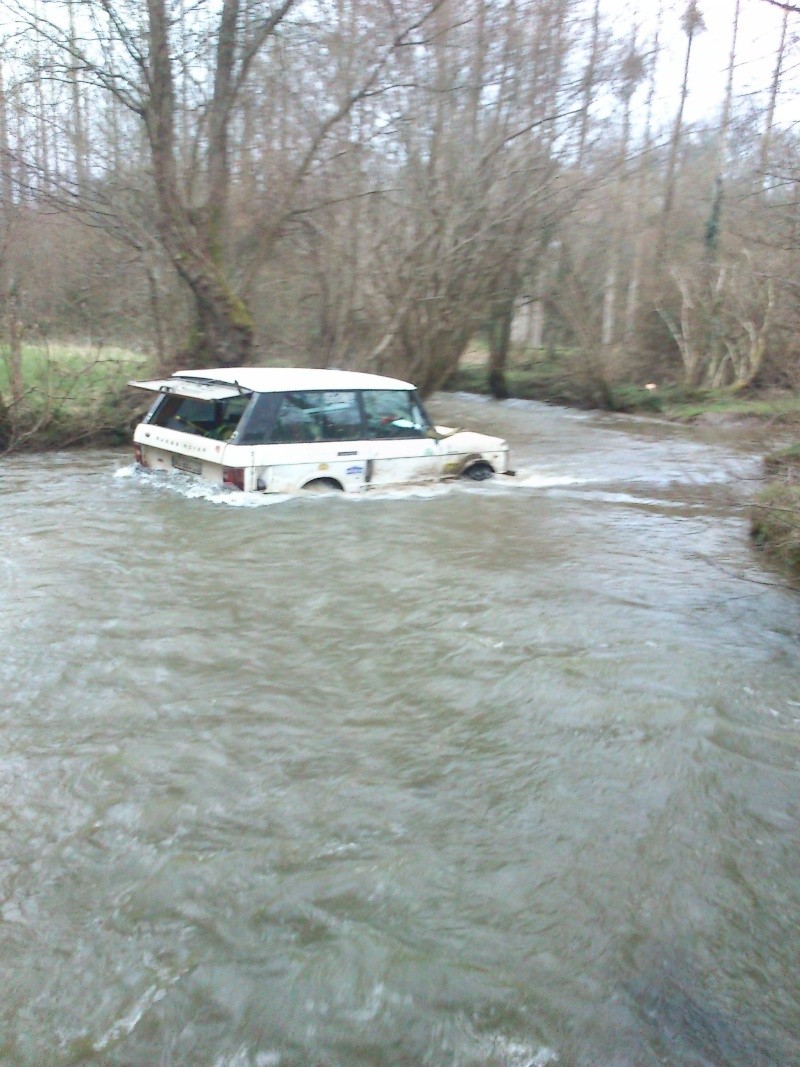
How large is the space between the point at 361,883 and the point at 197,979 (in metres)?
0.80

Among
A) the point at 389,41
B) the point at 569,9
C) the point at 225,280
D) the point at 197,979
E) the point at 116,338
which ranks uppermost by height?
the point at 569,9

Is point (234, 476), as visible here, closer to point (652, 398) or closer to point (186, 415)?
point (186, 415)

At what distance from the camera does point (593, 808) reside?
4.61m

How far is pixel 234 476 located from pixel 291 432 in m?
0.77

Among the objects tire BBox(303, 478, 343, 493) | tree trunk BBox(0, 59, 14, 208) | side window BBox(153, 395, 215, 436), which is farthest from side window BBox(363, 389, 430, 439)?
tree trunk BBox(0, 59, 14, 208)

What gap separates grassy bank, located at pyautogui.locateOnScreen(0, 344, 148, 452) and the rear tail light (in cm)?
560

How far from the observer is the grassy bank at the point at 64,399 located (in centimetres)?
1412

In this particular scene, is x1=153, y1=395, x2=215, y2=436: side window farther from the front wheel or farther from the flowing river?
the front wheel

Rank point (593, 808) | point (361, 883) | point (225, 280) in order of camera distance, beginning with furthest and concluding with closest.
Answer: point (225, 280)
point (593, 808)
point (361, 883)

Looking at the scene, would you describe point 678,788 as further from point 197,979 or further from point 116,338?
point 116,338

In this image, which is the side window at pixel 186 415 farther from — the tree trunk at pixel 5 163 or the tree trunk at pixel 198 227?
the tree trunk at pixel 5 163

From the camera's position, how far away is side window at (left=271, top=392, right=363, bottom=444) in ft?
32.0

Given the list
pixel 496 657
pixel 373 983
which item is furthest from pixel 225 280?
pixel 373 983

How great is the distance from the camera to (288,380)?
10055 millimetres
